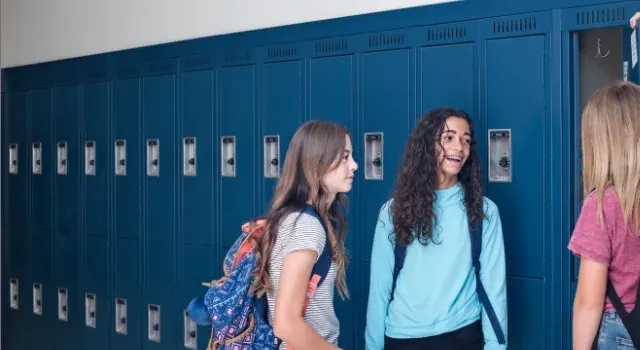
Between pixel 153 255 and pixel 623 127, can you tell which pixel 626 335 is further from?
pixel 153 255

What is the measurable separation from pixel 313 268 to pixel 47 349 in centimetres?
441

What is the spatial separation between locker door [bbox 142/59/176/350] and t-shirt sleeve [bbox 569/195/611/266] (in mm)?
3272

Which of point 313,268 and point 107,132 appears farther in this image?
point 107,132

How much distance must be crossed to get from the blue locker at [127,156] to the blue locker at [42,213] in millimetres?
801

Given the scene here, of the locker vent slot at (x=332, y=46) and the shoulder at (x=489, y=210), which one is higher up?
the locker vent slot at (x=332, y=46)

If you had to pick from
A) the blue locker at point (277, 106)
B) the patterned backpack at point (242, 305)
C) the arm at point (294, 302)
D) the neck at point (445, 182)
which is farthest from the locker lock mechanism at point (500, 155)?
the arm at point (294, 302)

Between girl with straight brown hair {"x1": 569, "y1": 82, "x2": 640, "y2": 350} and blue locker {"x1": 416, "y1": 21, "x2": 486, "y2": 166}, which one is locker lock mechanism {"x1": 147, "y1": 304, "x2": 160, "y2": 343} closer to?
blue locker {"x1": 416, "y1": 21, "x2": 486, "y2": 166}

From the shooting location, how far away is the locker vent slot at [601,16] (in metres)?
3.23

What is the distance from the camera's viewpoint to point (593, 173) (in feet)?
6.90

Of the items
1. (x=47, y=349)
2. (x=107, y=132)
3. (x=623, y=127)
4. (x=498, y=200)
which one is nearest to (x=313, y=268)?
(x=623, y=127)

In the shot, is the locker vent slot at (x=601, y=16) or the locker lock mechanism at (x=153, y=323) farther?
the locker lock mechanism at (x=153, y=323)

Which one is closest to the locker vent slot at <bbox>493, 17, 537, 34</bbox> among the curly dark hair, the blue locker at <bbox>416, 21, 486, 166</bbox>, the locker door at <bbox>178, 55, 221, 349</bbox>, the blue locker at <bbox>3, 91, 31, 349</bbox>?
the blue locker at <bbox>416, 21, 486, 166</bbox>

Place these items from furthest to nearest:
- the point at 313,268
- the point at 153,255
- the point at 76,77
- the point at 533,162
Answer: the point at 76,77
the point at 153,255
the point at 533,162
the point at 313,268

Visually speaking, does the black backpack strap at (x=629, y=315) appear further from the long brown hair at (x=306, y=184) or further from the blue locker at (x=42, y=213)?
the blue locker at (x=42, y=213)
